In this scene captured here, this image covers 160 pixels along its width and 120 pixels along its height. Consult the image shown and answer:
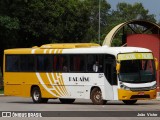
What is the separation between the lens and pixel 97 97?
111ft

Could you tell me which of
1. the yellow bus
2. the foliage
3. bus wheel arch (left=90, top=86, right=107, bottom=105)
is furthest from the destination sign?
the foliage

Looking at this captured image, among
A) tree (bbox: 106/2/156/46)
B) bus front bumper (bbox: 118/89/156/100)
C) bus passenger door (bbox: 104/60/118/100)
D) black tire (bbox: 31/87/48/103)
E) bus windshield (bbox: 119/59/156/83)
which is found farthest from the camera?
tree (bbox: 106/2/156/46)

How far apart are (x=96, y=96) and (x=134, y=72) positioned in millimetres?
2312

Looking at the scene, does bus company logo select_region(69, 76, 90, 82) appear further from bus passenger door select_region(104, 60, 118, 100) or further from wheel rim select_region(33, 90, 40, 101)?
wheel rim select_region(33, 90, 40, 101)

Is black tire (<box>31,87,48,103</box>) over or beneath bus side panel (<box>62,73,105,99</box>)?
beneath

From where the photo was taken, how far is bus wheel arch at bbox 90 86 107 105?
33.6 m

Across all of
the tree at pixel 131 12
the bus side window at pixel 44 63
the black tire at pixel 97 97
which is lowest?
the black tire at pixel 97 97

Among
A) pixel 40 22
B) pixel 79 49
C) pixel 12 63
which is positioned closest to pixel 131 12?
pixel 40 22

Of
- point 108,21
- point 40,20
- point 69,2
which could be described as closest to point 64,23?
point 69,2

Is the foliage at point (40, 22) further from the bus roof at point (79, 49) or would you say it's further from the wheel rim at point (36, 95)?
the wheel rim at point (36, 95)

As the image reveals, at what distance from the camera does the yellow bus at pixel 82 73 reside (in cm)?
3285

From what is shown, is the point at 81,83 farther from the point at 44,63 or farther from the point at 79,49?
the point at 44,63

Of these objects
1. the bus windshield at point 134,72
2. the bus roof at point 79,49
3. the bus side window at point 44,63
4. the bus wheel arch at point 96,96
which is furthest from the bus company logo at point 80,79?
the bus windshield at point 134,72

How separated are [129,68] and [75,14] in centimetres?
4811
